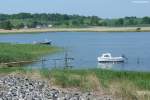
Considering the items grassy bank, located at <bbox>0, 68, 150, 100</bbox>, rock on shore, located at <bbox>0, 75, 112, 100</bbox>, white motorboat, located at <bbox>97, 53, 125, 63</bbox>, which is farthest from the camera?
white motorboat, located at <bbox>97, 53, 125, 63</bbox>

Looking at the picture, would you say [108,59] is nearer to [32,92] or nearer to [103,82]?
[103,82]

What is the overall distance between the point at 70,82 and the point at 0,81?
12.7 ft

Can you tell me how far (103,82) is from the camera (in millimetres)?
29484

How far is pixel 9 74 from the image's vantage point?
3328 centimetres

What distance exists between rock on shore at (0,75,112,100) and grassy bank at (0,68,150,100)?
1023 millimetres

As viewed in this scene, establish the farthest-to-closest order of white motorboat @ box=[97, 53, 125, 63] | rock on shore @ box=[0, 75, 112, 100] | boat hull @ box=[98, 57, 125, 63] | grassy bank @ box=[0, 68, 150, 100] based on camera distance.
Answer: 1. white motorboat @ box=[97, 53, 125, 63]
2. boat hull @ box=[98, 57, 125, 63]
3. grassy bank @ box=[0, 68, 150, 100]
4. rock on shore @ box=[0, 75, 112, 100]

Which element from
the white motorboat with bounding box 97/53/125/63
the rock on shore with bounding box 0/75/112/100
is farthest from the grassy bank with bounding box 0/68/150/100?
the white motorboat with bounding box 97/53/125/63

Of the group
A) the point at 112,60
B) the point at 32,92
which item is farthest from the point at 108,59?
the point at 32,92

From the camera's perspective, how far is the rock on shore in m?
23.1

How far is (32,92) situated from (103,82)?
19.9ft

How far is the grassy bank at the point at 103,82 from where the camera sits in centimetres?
2611

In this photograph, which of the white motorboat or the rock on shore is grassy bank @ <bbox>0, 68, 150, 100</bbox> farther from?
the white motorboat

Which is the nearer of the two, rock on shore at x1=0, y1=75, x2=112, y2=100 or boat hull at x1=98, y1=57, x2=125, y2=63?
rock on shore at x1=0, y1=75, x2=112, y2=100

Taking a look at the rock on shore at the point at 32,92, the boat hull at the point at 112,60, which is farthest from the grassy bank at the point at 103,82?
the boat hull at the point at 112,60
